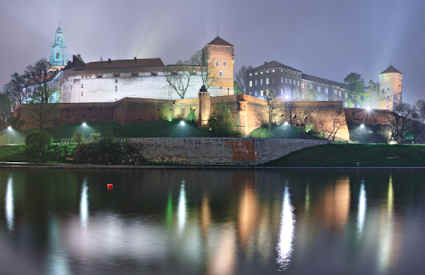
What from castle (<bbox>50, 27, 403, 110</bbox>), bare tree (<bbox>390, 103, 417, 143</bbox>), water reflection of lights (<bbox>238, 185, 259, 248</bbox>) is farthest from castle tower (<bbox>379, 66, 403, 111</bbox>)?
water reflection of lights (<bbox>238, 185, 259, 248</bbox>)

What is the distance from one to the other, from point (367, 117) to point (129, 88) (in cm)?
3509

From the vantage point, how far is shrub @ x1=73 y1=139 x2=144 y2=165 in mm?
37625

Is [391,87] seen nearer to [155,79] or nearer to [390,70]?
[390,70]

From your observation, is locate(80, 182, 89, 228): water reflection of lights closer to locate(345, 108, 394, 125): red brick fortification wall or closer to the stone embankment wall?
the stone embankment wall

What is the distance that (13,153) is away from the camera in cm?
4112

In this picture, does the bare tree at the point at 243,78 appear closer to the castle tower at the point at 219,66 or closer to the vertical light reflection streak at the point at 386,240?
the castle tower at the point at 219,66

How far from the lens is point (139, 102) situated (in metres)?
51.8

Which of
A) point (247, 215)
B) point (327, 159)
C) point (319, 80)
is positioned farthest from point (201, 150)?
point (319, 80)

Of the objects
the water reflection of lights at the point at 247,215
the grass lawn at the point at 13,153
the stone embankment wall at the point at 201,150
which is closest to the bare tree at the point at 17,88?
the grass lawn at the point at 13,153

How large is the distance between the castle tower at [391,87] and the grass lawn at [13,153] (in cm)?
7245

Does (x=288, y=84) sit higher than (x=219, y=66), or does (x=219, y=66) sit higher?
(x=219, y=66)

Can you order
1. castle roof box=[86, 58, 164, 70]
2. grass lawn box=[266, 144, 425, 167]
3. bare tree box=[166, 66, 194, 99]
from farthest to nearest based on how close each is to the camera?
castle roof box=[86, 58, 164, 70] → bare tree box=[166, 66, 194, 99] → grass lawn box=[266, 144, 425, 167]

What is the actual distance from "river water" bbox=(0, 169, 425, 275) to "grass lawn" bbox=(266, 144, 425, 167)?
1699 centimetres

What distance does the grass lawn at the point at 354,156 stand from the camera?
128 ft
